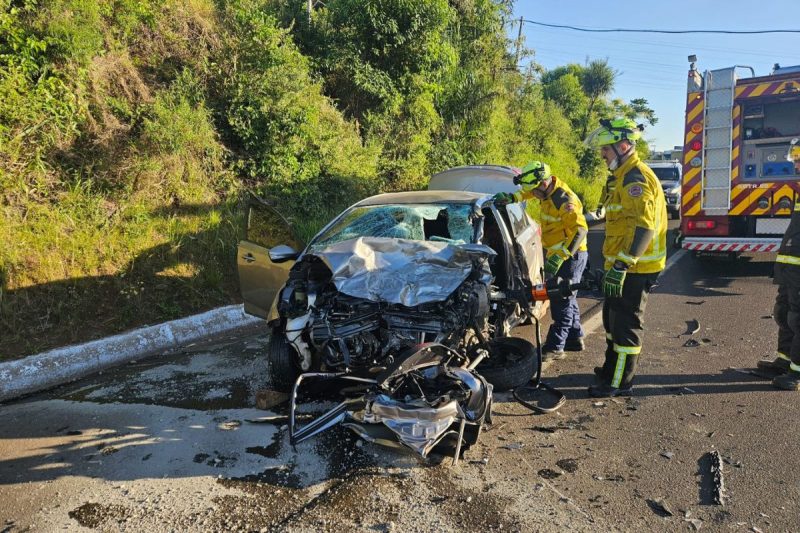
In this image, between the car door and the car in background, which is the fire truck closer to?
the car door

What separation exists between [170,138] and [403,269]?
4545mm

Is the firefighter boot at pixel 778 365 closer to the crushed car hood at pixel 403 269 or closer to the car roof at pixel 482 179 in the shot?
the crushed car hood at pixel 403 269

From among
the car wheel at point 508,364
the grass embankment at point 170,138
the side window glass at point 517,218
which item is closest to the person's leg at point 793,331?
the car wheel at point 508,364

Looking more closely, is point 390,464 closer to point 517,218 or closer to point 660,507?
point 660,507

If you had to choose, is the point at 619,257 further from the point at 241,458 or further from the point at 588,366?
the point at 241,458

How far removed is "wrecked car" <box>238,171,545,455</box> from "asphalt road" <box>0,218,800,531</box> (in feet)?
1.01

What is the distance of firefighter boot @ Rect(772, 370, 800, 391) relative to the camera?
4.01 metres

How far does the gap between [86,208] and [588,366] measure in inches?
218

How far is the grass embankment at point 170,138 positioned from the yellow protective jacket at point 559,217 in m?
3.84

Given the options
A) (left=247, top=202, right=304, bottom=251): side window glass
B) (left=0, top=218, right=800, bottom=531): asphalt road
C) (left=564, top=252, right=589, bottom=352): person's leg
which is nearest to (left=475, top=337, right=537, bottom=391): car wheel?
(left=0, top=218, right=800, bottom=531): asphalt road

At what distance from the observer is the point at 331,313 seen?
11.4 ft

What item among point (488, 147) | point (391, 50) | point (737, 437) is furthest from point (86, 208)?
point (488, 147)

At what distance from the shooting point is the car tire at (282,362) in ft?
12.4

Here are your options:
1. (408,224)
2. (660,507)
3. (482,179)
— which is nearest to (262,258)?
(408,224)
